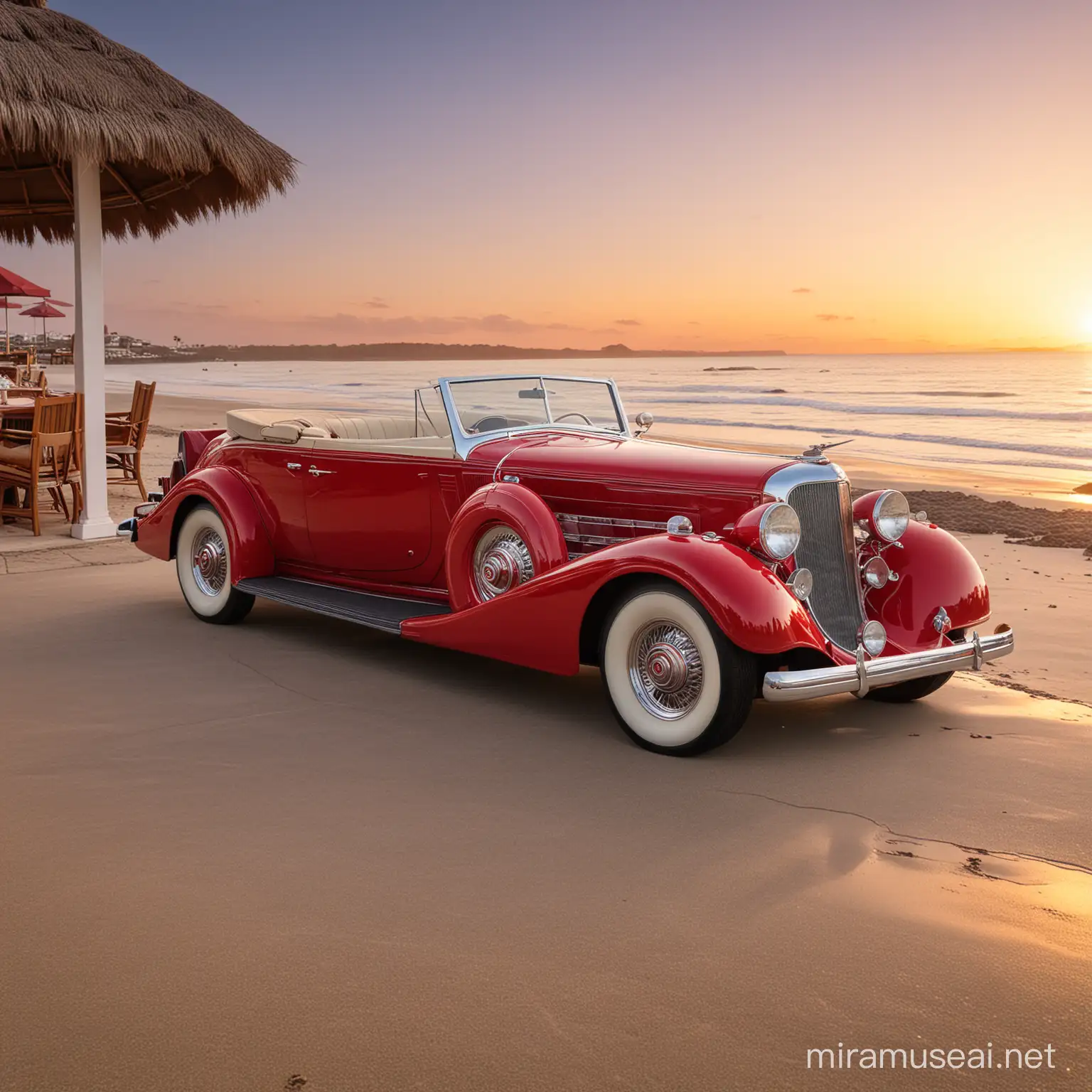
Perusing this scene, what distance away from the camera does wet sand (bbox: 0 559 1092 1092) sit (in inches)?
88.9

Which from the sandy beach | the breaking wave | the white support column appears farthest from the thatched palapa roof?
the breaking wave

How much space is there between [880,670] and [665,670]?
806mm

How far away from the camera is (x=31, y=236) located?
1190 cm

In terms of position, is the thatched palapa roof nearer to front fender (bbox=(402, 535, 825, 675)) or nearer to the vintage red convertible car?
the vintage red convertible car

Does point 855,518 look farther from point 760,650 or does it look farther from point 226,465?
point 226,465

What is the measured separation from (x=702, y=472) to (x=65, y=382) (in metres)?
40.7

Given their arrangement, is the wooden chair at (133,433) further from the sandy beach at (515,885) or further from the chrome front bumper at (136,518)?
the sandy beach at (515,885)

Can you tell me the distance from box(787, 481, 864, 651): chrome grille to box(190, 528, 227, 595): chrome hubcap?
3479 mm

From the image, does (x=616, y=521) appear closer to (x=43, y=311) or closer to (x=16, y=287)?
(x=16, y=287)

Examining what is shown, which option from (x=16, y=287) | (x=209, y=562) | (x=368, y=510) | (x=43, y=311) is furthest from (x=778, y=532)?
(x=43, y=311)

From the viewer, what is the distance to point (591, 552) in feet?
15.7

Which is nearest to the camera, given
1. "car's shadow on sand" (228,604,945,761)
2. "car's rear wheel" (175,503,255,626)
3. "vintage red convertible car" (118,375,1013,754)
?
"vintage red convertible car" (118,375,1013,754)

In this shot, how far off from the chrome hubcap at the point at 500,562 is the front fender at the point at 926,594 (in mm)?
1558

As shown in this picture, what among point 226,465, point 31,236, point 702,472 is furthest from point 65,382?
point 702,472
